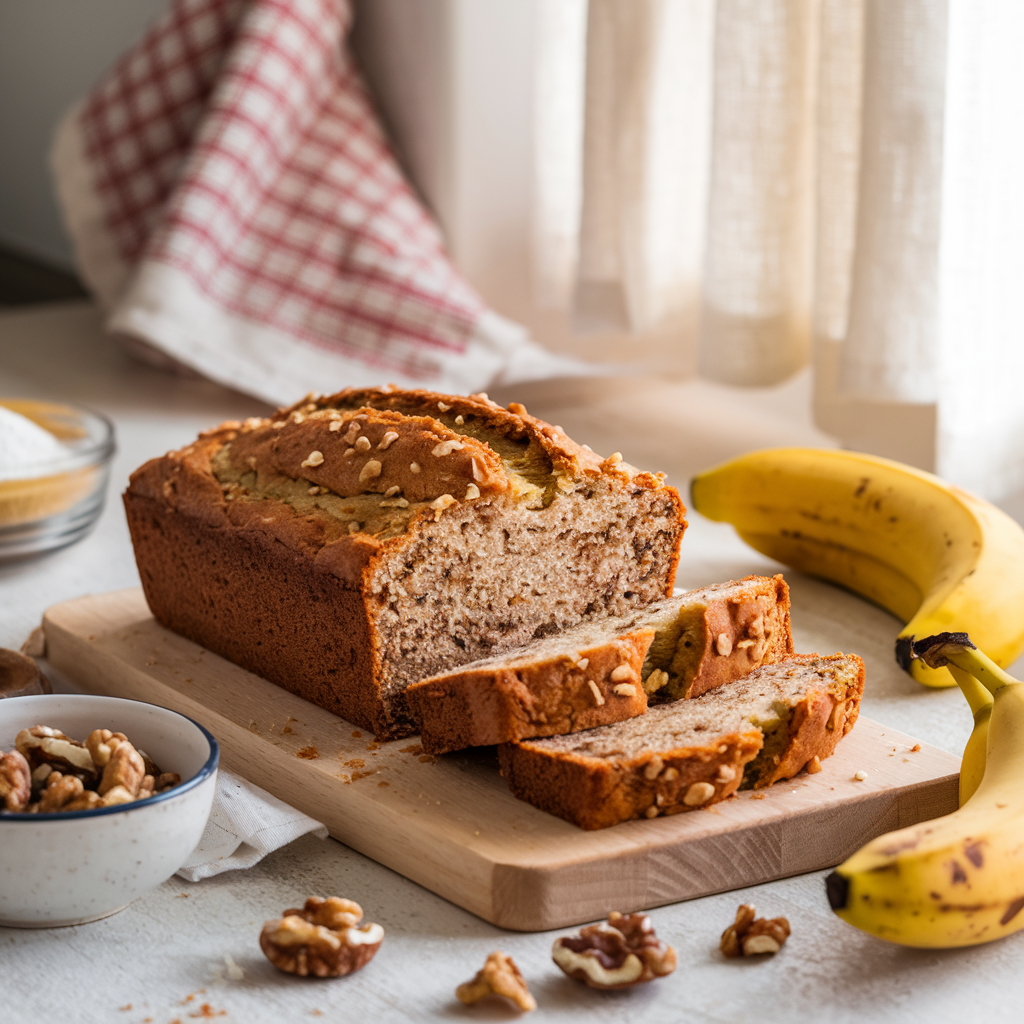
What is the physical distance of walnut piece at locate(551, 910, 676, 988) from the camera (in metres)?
1.11

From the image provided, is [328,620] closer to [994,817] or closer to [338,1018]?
[338,1018]

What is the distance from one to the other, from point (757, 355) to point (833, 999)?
1.73 metres

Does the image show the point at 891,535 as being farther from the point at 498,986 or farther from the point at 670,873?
the point at 498,986

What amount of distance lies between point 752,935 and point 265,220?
2.56 metres

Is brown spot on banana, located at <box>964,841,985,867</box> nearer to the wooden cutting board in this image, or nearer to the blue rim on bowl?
the wooden cutting board

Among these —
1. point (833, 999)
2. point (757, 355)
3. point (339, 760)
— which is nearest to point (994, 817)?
point (833, 999)

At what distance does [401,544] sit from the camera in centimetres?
143

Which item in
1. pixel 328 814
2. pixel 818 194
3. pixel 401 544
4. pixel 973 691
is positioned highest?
pixel 818 194

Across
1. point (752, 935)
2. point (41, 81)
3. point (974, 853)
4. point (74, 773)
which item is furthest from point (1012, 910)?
point (41, 81)

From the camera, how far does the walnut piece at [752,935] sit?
1.17 m

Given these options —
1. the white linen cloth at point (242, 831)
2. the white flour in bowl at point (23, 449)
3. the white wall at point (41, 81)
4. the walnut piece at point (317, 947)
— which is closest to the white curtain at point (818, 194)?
the white flour in bowl at point (23, 449)

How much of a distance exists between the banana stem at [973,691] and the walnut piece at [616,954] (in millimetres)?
434

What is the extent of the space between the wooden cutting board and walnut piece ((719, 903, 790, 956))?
8 centimetres

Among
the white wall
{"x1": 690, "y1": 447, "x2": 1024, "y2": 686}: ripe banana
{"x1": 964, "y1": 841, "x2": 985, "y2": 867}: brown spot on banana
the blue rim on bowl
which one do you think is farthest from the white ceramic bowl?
the white wall
